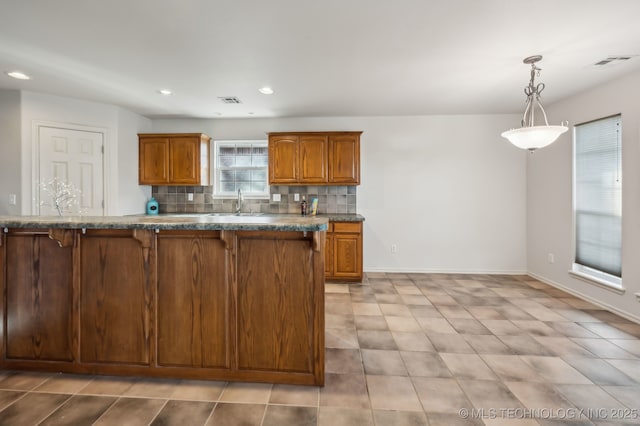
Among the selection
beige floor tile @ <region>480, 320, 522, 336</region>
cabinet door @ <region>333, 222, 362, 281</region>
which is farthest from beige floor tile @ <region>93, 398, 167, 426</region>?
cabinet door @ <region>333, 222, 362, 281</region>

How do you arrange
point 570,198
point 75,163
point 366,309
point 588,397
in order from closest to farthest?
point 588,397
point 366,309
point 570,198
point 75,163

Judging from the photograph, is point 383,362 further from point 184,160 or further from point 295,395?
point 184,160

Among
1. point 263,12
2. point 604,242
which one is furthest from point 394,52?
point 604,242

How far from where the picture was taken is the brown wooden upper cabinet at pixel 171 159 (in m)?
4.77

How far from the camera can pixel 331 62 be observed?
2943 millimetres

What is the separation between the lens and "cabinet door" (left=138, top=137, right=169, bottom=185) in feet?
15.7

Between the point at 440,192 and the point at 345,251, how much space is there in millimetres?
1925

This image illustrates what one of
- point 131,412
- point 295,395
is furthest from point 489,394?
point 131,412

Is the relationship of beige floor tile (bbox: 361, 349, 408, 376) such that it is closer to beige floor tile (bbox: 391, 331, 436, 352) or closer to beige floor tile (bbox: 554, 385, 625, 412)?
beige floor tile (bbox: 391, 331, 436, 352)

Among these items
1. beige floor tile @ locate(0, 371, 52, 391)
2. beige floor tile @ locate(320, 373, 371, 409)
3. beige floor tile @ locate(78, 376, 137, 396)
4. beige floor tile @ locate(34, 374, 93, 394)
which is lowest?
beige floor tile @ locate(320, 373, 371, 409)

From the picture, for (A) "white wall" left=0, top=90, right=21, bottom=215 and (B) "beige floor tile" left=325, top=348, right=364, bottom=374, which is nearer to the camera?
(B) "beige floor tile" left=325, top=348, right=364, bottom=374

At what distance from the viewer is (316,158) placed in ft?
15.2

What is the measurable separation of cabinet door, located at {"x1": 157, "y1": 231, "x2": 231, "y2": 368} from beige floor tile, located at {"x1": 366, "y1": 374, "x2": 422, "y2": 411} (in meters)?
0.97

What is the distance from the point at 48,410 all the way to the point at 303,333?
1.50m
